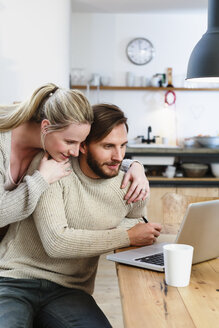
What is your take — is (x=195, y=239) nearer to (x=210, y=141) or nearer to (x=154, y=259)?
(x=154, y=259)

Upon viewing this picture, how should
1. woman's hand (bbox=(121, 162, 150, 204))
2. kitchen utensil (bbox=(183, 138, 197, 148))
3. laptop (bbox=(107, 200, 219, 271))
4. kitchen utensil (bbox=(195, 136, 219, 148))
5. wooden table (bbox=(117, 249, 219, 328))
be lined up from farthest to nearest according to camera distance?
kitchen utensil (bbox=(183, 138, 197, 148))
kitchen utensil (bbox=(195, 136, 219, 148))
woman's hand (bbox=(121, 162, 150, 204))
laptop (bbox=(107, 200, 219, 271))
wooden table (bbox=(117, 249, 219, 328))

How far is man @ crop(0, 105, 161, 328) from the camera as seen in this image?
173cm

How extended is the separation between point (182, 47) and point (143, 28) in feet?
1.76

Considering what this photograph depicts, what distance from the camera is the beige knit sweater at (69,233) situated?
1739 millimetres

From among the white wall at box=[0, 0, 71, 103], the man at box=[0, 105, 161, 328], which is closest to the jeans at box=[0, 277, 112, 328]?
the man at box=[0, 105, 161, 328]

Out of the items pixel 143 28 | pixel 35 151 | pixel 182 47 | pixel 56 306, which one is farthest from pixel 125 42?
pixel 56 306

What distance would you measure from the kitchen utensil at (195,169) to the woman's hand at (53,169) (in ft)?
12.1

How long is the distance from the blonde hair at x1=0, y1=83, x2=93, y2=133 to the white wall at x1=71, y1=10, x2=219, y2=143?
438 centimetres

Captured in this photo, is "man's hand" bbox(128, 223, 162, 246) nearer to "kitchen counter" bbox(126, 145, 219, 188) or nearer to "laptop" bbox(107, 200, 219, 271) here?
"laptop" bbox(107, 200, 219, 271)

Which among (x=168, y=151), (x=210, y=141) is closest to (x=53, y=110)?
(x=168, y=151)

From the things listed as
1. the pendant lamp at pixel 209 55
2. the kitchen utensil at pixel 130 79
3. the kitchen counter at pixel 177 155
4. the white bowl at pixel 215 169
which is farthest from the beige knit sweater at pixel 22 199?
the kitchen utensil at pixel 130 79

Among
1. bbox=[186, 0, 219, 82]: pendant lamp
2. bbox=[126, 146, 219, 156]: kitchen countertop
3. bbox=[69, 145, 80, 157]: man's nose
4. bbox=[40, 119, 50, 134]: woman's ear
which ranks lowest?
bbox=[126, 146, 219, 156]: kitchen countertop

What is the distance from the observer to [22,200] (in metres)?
1.77

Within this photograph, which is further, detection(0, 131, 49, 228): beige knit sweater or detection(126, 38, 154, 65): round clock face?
detection(126, 38, 154, 65): round clock face
